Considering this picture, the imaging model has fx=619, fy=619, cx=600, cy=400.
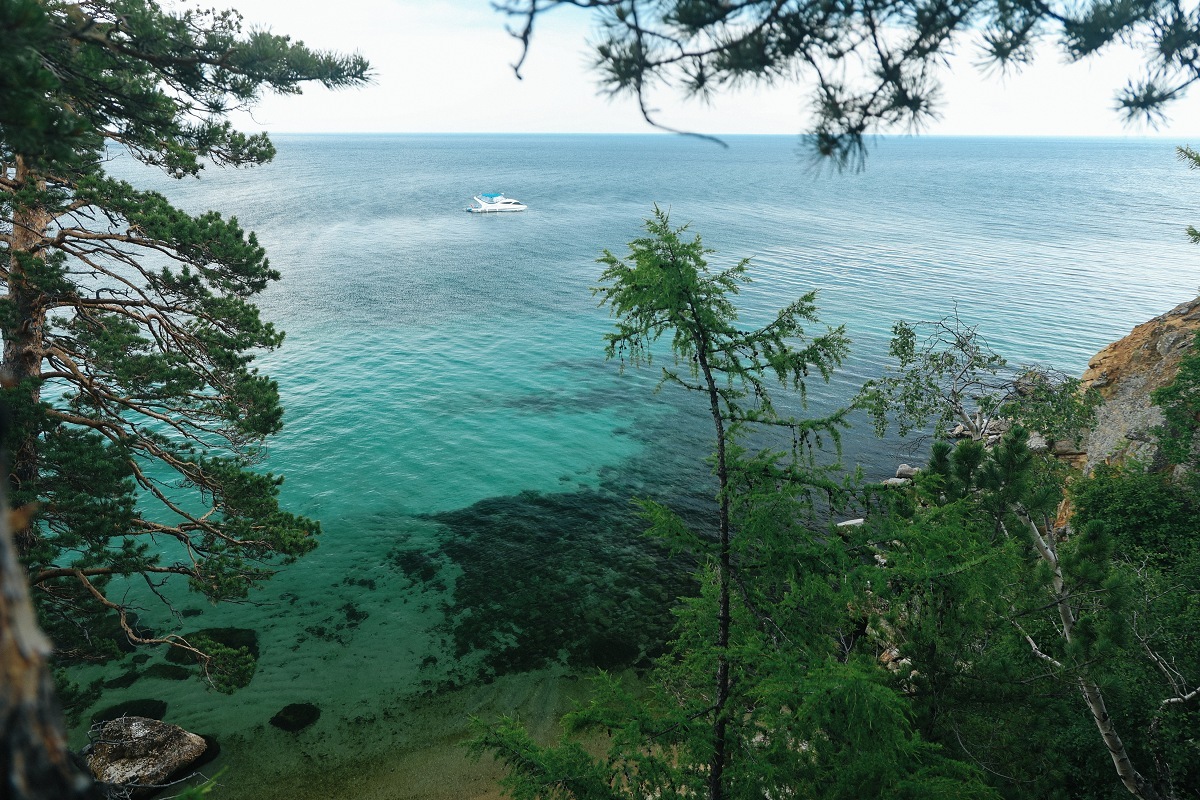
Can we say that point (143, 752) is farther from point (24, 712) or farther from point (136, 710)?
point (24, 712)

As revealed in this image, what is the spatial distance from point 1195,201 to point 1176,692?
12677 centimetres

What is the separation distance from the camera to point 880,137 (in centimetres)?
537

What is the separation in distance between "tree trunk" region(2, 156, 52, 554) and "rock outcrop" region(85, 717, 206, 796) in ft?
16.8

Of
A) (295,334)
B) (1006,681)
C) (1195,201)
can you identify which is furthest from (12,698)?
(1195,201)

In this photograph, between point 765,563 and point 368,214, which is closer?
point 765,563

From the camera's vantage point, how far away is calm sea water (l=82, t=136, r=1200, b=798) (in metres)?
16.4

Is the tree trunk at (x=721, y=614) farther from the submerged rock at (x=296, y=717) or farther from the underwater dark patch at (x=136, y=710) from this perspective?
the underwater dark patch at (x=136, y=710)

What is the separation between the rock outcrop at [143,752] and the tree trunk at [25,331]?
5109 mm

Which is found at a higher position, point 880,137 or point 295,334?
point 880,137

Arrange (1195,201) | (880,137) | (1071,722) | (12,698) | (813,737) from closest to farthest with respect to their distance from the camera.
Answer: (12,698)
(880,137)
(813,737)
(1071,722)
(1195,201)

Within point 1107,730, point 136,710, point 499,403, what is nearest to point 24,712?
point 1107,730

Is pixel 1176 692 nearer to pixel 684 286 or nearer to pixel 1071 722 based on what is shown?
pixel 1071 722

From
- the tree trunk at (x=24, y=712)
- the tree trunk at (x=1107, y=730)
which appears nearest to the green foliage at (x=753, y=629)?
the tree trunk at (x=1107, y=730)

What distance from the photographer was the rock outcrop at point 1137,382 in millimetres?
18125
